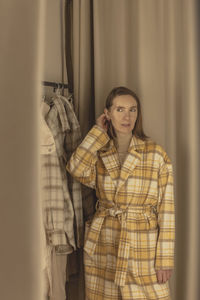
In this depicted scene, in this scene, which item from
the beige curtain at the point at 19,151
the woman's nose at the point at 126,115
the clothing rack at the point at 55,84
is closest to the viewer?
the beige curtain at the point at 19,151

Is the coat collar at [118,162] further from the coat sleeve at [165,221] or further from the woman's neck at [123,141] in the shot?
the coat sleeve at [165,221]

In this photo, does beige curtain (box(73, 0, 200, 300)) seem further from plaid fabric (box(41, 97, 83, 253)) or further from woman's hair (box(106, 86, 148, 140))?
plaid fabric (box(41, 97, 83, 253))

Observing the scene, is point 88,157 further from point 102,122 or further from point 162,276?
point 162,276

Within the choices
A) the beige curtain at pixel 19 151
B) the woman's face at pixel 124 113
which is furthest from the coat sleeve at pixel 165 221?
the beige curtain at pixel 19 151

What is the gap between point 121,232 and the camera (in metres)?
1.45

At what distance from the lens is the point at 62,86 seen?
1.86 m

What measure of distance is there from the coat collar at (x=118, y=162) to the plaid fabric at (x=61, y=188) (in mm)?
211

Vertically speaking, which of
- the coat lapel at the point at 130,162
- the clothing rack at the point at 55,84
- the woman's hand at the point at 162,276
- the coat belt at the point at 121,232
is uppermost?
the clothing rack at the point at 55,84

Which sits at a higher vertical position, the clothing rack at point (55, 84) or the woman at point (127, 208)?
the clothing rack at point (55, 84)

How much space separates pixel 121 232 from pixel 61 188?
35cm

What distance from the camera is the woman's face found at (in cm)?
152

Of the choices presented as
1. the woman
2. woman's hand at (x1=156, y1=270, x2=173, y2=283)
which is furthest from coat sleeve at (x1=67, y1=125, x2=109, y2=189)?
woman's hand at (x1=156, y1=270, x2=173, y2=283)

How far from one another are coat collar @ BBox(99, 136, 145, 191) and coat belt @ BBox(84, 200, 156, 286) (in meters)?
0.12

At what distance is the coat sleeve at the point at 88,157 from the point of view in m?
1.55
